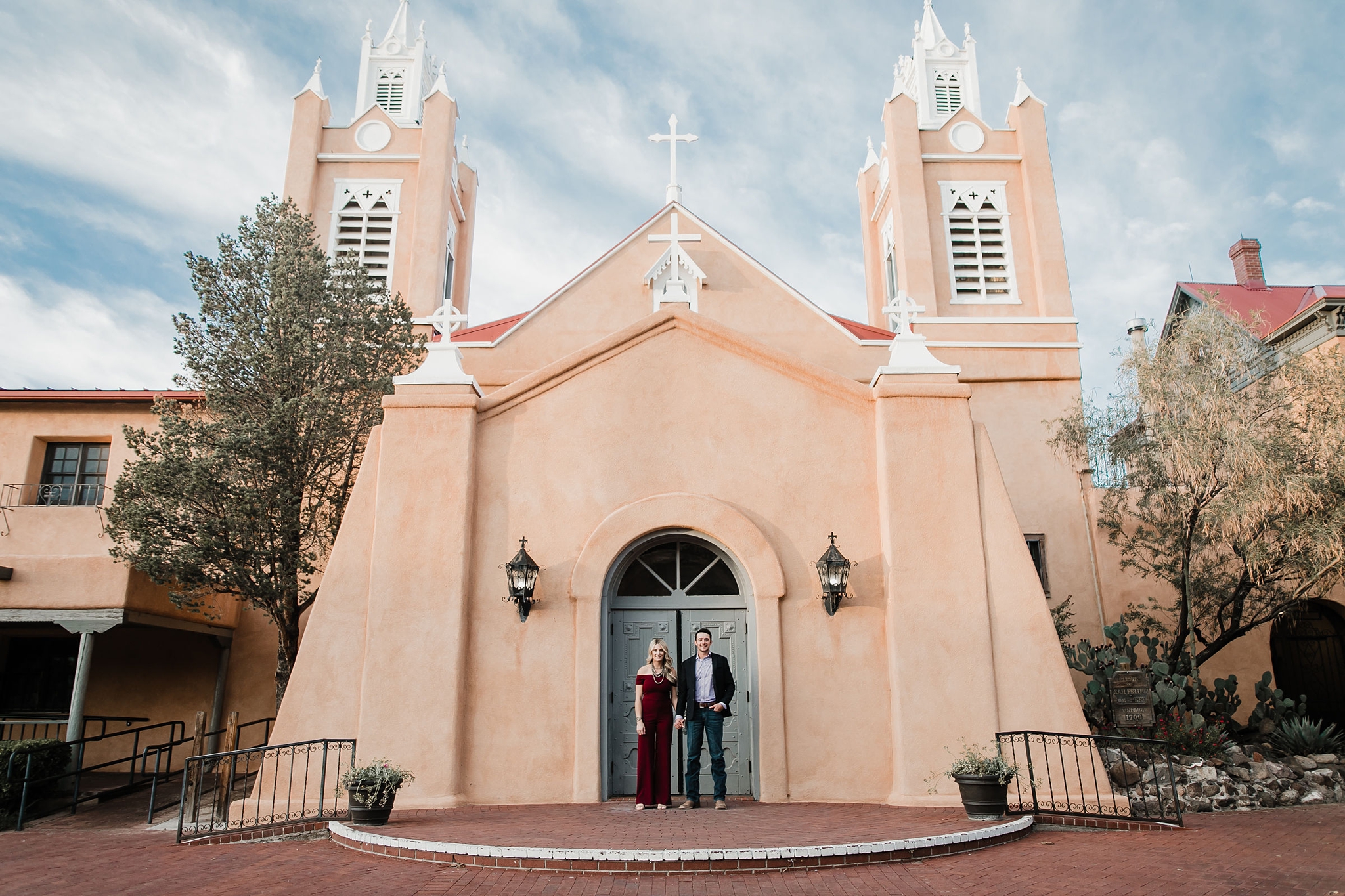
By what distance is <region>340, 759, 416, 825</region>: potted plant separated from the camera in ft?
28.5

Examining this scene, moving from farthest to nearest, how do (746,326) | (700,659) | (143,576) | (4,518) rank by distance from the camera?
(746,326)
(4,518)
(143,576)
(700,659)

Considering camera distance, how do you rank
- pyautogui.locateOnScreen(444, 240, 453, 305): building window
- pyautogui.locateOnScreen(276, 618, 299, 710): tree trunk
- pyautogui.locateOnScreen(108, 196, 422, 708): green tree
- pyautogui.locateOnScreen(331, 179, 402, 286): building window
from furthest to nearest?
pyautogui.locateOnScreen(444, 240, 453, 305): building window < pyautogui.locateOnScreen(331, 179, 402, 286): building window < pyautogui.locateOnScreen(276, 618, 299, 710): tree trunk < pyautogui.locateOnScreen(108, 196, 422, 708): green tree

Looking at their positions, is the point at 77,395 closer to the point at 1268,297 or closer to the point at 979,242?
the point at 979,242

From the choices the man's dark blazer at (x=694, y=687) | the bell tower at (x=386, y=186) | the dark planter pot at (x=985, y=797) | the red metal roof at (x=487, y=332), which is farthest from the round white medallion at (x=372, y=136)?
the dark planter pot at (x=985, y=797)

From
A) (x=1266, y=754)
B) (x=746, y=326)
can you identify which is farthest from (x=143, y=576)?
(x=1266, y=754)

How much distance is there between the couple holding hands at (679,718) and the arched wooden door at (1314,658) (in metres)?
13.5

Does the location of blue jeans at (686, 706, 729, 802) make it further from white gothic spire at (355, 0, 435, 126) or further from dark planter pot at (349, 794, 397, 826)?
white gothic spire at (355, 0, 435, 126)

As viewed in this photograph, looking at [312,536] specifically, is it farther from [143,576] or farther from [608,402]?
[608,402]

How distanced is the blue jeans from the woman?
8.6 inches

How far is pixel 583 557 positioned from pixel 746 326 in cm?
908

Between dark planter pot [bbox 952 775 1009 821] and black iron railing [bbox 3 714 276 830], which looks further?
black iron railing [bbox 3 714 276 830]

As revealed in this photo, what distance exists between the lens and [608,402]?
11.5m

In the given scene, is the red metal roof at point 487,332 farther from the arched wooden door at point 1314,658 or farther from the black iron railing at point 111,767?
the arched wooden door at point 1314,658

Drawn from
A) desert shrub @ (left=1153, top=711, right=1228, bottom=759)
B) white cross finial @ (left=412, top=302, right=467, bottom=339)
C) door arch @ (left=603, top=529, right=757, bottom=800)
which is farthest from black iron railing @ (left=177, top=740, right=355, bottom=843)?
desert shrub @ (left=1153, top=711, right=1228, bottom=759)
